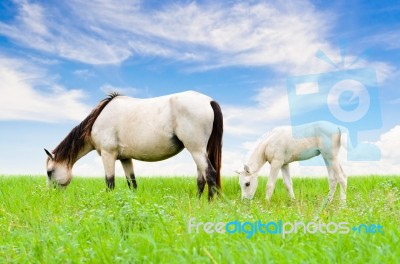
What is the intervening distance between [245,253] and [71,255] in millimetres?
1534

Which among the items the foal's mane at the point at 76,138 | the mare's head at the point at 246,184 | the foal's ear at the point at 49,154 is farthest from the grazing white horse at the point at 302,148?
the foal's ear at the point at 49,154

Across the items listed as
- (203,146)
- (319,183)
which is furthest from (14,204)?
(319,183)

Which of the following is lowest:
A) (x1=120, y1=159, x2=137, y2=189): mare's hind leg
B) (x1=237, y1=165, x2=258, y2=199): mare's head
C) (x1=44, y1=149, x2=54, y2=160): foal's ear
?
(x1=237, y1=165, x2=258, y2=199): mare's head

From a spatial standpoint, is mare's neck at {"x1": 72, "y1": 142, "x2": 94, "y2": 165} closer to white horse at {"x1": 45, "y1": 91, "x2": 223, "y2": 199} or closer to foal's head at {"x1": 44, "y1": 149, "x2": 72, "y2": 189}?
white horse at {"x1": 45, "y1": 91, "x2": 223, "y2": 199}

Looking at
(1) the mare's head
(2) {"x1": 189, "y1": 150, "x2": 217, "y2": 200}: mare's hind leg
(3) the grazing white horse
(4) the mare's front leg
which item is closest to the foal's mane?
(4) the mare's front leg

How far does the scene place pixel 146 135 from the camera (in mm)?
9102

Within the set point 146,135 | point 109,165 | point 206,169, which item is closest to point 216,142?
point 206,169

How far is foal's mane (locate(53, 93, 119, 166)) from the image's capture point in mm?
10039

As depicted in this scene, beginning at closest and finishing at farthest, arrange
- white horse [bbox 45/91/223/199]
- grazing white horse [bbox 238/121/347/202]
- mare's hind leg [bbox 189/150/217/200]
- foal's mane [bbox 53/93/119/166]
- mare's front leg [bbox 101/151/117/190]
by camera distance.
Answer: mare's hind leg [bbox 189/150/217/200], white horse [bbox 45/91/223/199], mare's front leg [bbox 101/151/117/190], foal's mane [bbox 53/93/119/166], grazing white horse [bbox 238/121/347/202]

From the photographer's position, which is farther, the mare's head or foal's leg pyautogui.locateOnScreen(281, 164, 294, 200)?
foal's leg pyautogui.locateOnScreen(281, 164, 294, 200)

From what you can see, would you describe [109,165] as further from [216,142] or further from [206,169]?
[216,142]

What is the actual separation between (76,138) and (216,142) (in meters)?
3.64

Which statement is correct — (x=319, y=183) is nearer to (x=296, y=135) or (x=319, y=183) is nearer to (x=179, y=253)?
(x=296, y=135)

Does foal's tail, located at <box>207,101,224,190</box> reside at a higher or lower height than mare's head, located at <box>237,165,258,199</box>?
higher
